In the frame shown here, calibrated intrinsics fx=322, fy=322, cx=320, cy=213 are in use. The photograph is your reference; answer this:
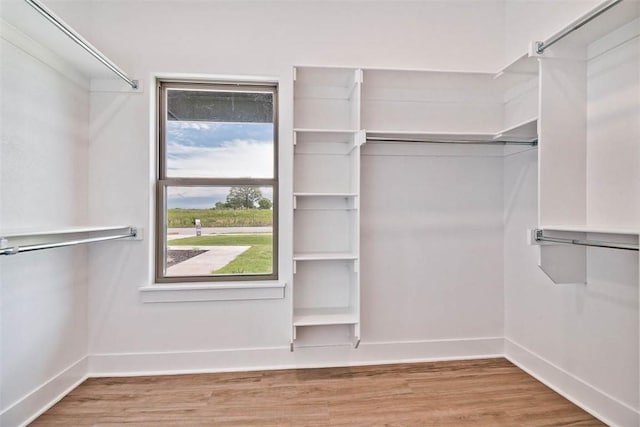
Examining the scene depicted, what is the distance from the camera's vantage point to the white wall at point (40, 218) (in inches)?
62.7

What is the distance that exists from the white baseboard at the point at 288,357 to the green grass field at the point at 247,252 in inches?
22.1

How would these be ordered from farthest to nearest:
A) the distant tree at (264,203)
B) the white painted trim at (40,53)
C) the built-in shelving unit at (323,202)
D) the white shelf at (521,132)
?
the distant tree at (264,203) → the built-in shelving unit at (323,202) → the white shelf at (521,132) → the white painted trim at (40,53)

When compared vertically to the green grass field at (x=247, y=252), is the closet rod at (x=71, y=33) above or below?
above

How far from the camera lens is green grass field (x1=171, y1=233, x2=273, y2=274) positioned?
2.41 meters

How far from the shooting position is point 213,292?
2.25 meters

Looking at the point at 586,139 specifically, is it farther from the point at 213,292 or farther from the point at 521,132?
the point at 213,292

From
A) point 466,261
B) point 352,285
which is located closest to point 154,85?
point 352,285

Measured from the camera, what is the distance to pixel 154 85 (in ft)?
7.45

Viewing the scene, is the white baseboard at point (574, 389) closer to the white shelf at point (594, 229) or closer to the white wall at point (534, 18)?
the white shelf at point (594, 229)

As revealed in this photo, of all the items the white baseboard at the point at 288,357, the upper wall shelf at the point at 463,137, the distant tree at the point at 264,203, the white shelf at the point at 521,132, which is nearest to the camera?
the white shelf at the point at 521,132

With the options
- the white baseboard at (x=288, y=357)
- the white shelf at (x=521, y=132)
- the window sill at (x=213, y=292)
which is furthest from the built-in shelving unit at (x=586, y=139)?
the window sill at (x=213, y=292)

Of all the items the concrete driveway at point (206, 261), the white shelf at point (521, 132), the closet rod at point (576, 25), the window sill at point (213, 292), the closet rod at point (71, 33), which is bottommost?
the window sill at point (213, 292)

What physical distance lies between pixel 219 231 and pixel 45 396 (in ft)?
4.42

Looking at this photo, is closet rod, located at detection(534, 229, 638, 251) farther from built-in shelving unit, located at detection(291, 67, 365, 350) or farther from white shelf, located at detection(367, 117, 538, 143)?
built-in shelving unit, located at detection(291, 67, 365, 350)
